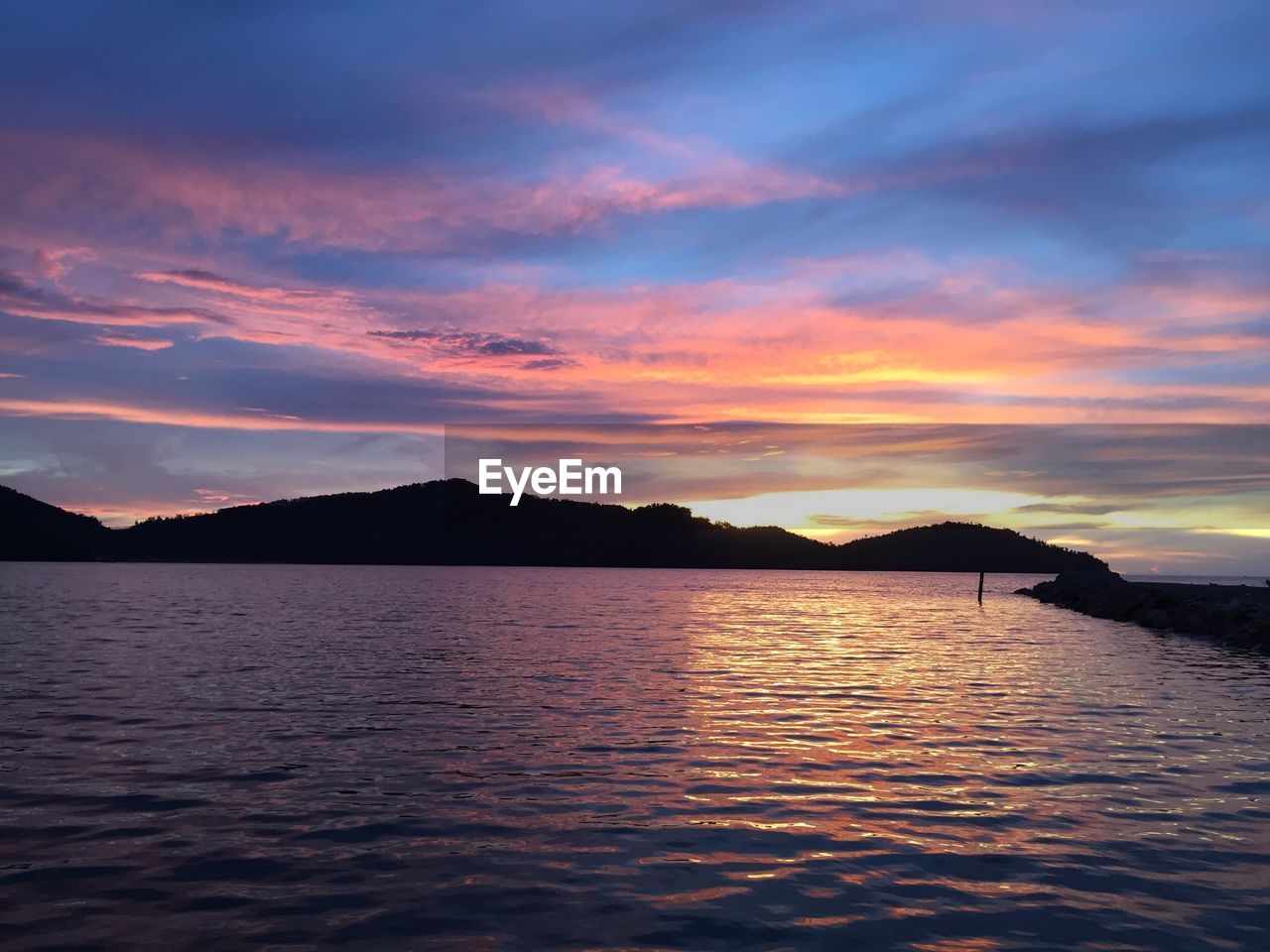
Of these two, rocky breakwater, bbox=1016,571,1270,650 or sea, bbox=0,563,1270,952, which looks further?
rocky breakwater, bbox=1016,571,1270,650

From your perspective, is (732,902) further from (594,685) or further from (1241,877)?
(594,685)

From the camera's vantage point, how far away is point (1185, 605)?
60781mm

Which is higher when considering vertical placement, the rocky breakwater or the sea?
the rocky breakwater

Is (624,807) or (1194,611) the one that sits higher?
(1194,611)

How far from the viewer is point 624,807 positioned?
13953mm

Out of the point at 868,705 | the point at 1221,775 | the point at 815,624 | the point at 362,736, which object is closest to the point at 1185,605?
the point at 815,624

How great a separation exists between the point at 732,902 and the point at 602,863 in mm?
1876

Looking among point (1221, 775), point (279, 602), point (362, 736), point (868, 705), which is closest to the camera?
point (1221, 775)

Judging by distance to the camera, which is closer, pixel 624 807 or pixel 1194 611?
pixel 624 807

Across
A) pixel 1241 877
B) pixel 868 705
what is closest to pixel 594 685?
pixel 868 705

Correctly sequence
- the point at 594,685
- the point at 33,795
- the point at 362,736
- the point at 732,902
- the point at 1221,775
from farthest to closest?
the point at 594,685, the point at 362,736, the point at 1221,775, the point at 33,795, the point at 732,902

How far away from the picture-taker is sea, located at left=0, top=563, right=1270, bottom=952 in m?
9.73

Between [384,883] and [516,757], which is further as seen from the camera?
[516,757]

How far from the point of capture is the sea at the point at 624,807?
973cm
